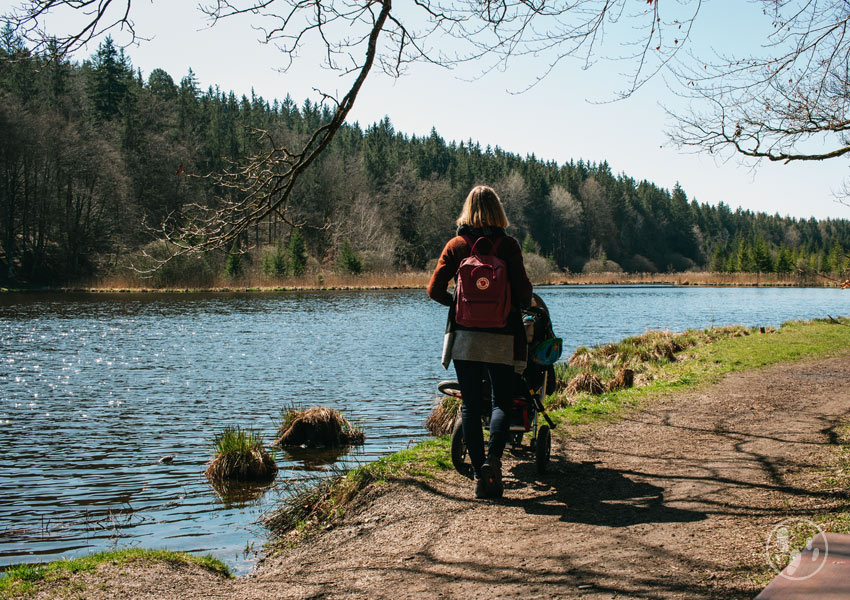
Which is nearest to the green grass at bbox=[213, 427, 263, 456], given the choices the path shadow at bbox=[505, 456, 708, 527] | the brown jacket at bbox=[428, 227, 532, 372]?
the path shadow at bbox=[505, 456, 708, 527]

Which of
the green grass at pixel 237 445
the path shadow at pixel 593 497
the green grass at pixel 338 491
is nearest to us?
the path shadow at pixel 593 497

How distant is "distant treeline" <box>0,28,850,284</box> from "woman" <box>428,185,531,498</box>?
81cm

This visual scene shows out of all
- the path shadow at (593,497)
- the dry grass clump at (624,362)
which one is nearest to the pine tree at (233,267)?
the dry grass clump at (624,362)

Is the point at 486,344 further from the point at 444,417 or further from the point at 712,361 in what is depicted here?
the point at 712,361

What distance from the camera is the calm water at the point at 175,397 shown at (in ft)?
23.1

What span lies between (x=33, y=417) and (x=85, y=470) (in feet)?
14.0

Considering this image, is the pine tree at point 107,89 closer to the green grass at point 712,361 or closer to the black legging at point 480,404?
the green grass at point 712,361

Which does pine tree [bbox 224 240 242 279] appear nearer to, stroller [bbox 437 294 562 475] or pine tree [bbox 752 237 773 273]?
stroller [bbox 437 294 562 475]

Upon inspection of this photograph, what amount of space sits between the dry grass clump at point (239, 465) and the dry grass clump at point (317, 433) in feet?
4.87

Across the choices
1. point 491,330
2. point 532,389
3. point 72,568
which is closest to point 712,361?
point 532,389

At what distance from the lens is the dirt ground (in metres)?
3.52

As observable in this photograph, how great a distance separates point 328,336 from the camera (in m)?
26.2

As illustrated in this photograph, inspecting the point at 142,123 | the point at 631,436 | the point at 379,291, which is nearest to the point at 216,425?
the point at 631,436

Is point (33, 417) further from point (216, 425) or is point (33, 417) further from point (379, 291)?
point (379, 291)
